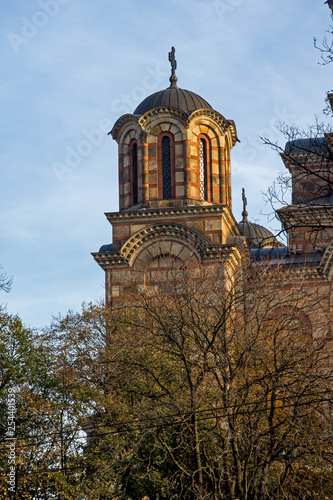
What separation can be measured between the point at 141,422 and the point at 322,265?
11.3m

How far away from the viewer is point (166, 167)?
28922 mm

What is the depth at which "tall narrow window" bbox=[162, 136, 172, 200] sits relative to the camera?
28781 millimetres

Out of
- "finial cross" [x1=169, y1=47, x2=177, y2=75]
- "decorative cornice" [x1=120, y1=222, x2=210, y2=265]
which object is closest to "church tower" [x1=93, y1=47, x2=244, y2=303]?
"decorative cornice" [x1=120, y1=222, x2=210, y2=265]

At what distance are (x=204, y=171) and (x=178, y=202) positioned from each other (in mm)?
1558

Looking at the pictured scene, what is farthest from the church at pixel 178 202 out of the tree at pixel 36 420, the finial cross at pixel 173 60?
the tree at pixel 36 420

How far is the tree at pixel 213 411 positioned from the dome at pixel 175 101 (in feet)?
31.3

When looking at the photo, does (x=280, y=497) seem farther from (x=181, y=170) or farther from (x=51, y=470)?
(x=181, y=170)

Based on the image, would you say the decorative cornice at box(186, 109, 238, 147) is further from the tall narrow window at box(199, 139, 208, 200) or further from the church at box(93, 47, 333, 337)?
the tall narrow window at box(199, 139, 208, 200)

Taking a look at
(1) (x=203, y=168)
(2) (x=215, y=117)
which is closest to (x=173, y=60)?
(2) (x=215, y=117)

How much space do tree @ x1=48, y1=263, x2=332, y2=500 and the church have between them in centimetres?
640

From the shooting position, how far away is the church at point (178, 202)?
27766 millimetres

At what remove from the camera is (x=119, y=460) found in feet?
60.9

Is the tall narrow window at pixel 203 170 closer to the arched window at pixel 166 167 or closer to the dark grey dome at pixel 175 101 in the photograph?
the arched window at pixel 166 167

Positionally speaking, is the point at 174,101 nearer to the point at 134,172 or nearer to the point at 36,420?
the point at 134,172
